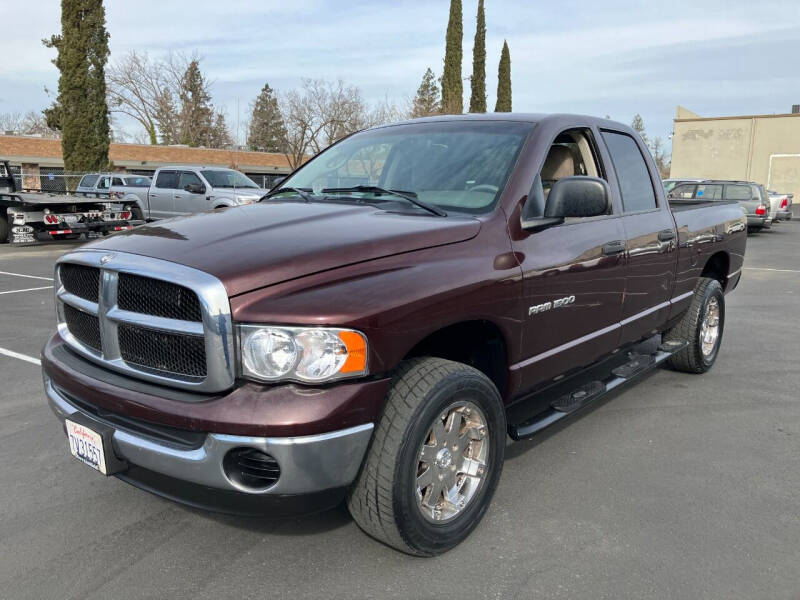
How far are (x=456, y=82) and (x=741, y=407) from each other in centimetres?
3158

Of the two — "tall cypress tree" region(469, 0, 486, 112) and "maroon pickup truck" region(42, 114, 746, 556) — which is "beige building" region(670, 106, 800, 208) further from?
"maroon pickup truck" region(42, 114, 746, 556)

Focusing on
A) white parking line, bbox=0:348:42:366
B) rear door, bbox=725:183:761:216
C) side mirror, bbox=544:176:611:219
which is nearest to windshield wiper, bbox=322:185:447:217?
side mirror, bbox=544:176:611:219

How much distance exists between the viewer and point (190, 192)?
615 inches

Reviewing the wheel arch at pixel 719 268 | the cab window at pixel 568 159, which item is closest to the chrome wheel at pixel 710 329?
the wheel arch at pixel 719 268

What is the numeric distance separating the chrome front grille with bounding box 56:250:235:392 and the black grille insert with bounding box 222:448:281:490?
246mm

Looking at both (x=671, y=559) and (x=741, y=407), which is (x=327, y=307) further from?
(x=741, y=407)

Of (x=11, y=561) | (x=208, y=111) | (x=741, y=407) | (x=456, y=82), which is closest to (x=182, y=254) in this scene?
(x=11, y=561)

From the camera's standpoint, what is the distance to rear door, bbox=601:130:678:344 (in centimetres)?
405

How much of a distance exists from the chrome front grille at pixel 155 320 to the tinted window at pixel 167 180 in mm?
15557

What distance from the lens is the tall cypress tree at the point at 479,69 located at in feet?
120

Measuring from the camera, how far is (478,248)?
2.91m

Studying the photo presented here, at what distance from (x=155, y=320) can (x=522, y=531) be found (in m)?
1.84

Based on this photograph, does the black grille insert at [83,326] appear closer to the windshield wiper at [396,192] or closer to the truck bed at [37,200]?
the windshield wiper at [396,192]

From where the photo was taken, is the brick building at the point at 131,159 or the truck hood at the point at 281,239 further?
A: the brick building at the point at 131,159
